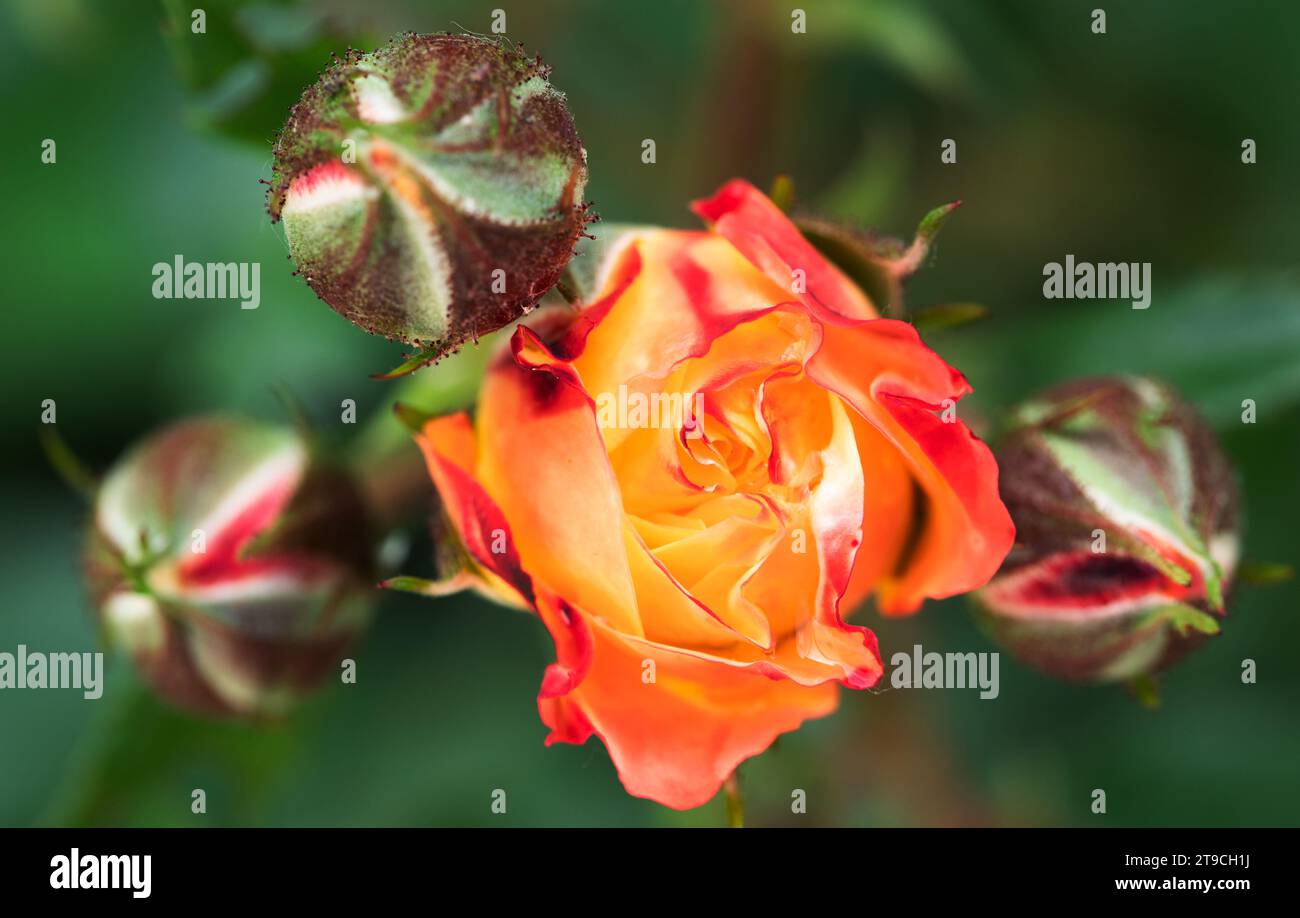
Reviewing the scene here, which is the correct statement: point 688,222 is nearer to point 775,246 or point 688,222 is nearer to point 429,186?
point 775,246

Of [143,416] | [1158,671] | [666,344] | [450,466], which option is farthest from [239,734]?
[1158,671]

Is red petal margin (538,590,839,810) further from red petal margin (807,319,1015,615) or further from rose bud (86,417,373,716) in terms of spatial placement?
rose bud (86,417,373,716)

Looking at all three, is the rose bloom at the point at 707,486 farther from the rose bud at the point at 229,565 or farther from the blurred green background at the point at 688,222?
the blurred green background at the point at 688,222

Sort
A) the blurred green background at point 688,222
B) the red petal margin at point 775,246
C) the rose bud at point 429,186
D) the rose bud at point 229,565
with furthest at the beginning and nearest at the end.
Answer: the blurred green background at point 688,222
the rose bud at point 229,565
the red petal margin at point 775,246
the rose bud at point 429,186

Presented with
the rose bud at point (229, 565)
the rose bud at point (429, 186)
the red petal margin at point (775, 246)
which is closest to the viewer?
the rose bud at point (429, 186)

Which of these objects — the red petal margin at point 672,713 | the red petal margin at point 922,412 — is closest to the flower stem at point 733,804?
the red petal margin at point 672,713

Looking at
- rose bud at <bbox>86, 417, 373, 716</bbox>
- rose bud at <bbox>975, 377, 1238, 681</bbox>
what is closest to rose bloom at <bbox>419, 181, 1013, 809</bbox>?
rose bud at <bbox>975, 377, 1238, 681</bbox>
